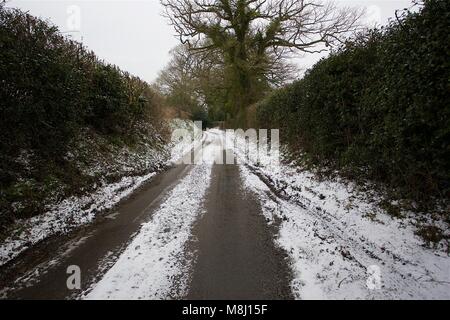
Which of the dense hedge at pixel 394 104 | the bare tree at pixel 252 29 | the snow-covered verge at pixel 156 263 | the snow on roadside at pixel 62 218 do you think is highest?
the bare tree at pixel 252 29

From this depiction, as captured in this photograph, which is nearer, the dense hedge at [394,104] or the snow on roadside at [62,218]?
the dense hedge at [394,104]

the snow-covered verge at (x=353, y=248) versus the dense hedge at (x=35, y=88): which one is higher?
the dense hedge at (x=35, y=88)

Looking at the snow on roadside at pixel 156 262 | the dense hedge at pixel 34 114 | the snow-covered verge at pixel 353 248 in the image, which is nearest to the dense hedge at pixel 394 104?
the snow-covered verge at pixel 353 248

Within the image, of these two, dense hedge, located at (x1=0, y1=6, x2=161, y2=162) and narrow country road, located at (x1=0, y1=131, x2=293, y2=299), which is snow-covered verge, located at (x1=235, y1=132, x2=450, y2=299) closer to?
narrow country road, located at (x1=0, y1=131, x2=293, y2=299)

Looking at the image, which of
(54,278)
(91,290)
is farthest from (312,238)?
(54,278)

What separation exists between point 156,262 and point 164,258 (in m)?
0.15

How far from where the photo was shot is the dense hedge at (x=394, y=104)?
14.1 ft

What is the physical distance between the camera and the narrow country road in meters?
3.64

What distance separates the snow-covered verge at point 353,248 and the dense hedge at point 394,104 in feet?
2.23

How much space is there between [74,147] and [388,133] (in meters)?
8.54

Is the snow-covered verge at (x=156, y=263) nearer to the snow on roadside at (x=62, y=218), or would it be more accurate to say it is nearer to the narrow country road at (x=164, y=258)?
the narrow country road at (x=164, y=258)

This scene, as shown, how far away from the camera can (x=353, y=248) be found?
181 inches

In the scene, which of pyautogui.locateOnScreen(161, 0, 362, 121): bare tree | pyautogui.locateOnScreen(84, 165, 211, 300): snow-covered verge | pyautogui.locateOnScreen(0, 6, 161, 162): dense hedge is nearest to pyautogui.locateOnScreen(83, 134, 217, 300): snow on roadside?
pyautogui.locateOnScreen(84, 165, 211, 300): snow-covered verge
